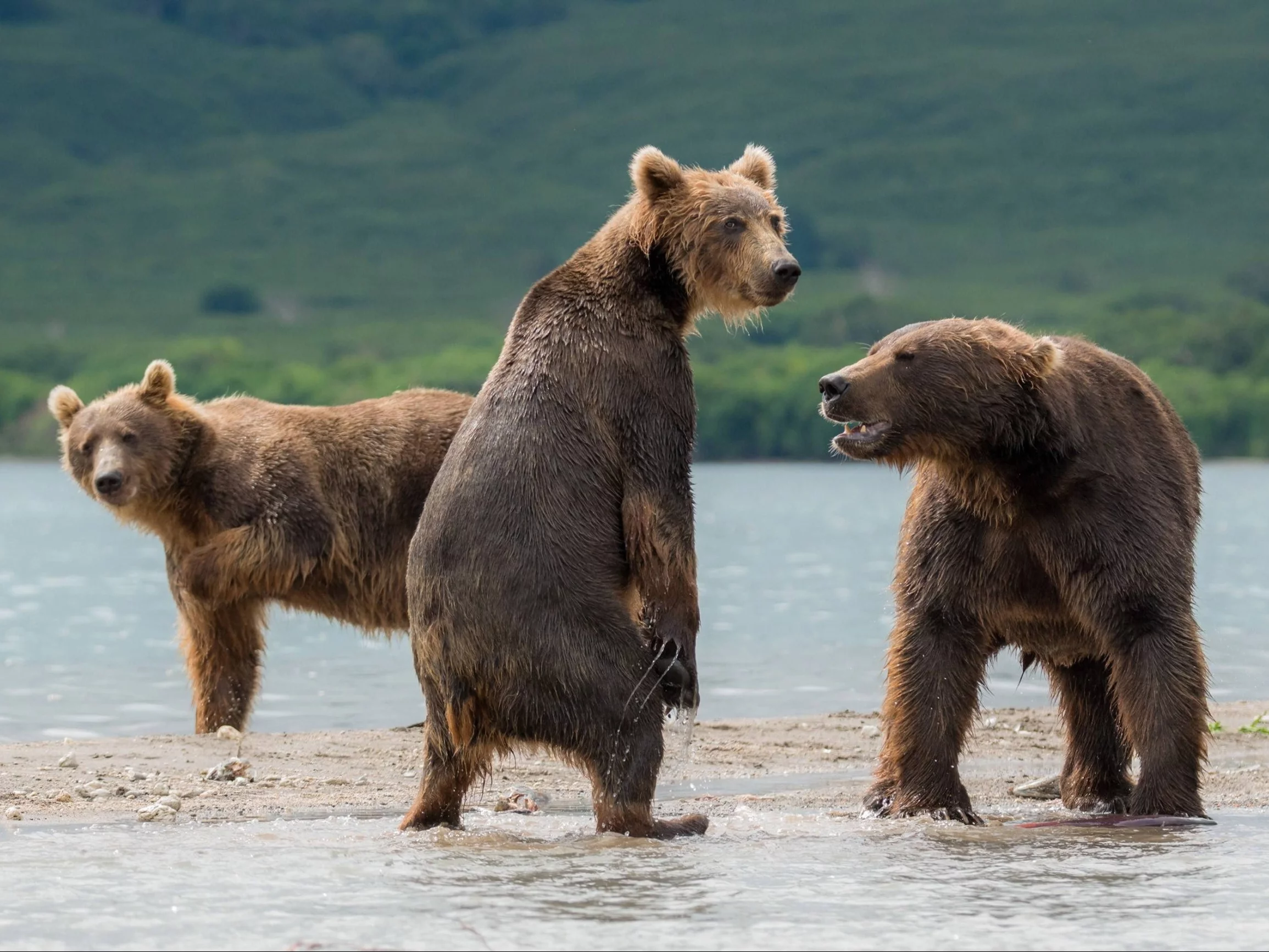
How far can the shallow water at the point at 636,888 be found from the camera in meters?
4.98

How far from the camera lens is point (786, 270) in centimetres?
A: 692

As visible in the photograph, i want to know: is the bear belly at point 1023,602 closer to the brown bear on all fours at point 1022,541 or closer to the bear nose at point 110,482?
the brown bear on all fours at point 1022,541

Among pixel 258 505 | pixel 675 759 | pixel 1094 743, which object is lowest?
pixel 675 759

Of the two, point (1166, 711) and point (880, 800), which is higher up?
point (1166, 711)

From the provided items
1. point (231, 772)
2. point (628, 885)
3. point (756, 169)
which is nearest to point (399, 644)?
point (231, 772)

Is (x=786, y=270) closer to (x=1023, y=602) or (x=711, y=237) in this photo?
(x=711, y=237)

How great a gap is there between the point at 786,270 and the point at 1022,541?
140cm

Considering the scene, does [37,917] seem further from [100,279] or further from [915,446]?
[100,279]

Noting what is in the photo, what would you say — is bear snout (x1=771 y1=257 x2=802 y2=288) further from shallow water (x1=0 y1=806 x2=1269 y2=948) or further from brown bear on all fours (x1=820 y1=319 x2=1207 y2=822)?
shallow water (x1=0 y1=806 x2=1269 y2=948)

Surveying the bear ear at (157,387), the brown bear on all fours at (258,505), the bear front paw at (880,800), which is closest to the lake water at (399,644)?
the bear front paw at (880,800)

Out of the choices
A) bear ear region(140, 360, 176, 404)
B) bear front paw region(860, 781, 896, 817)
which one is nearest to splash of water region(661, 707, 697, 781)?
bear front paw region(860, 781, 896, 817)

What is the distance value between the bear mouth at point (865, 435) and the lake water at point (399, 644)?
92cm

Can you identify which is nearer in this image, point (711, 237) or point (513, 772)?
point (711, 237)

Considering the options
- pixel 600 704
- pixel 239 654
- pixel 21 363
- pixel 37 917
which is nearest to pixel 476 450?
pixel 600 704
